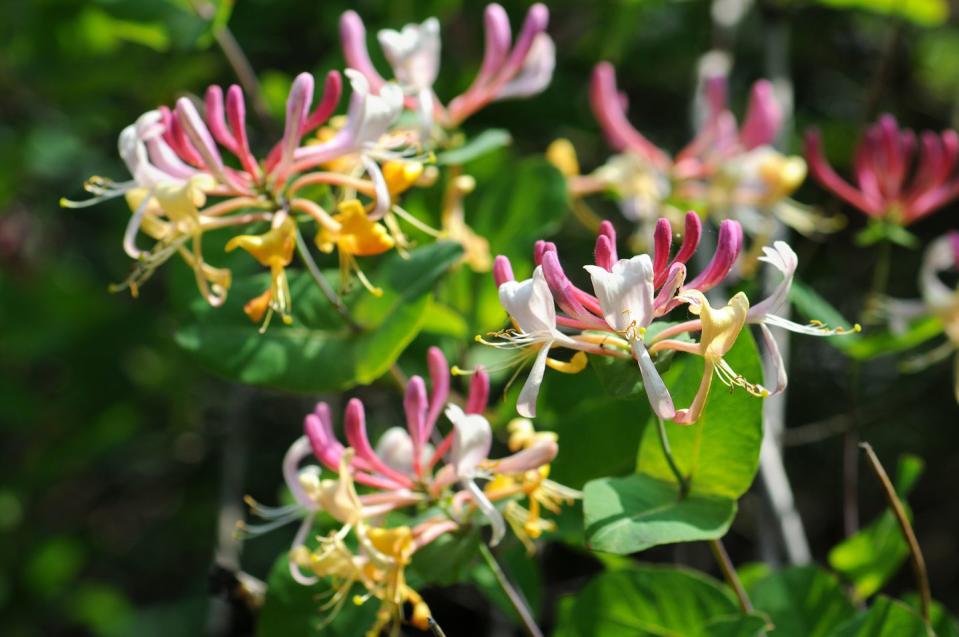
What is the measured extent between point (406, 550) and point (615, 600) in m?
0.25

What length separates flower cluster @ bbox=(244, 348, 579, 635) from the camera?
0.94m

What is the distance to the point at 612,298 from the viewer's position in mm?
773

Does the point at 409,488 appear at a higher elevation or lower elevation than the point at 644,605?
higher

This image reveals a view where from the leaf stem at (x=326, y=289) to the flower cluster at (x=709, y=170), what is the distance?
1.41 ft

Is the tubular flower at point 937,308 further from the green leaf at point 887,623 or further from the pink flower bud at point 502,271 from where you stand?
the pink flower bud at point 502,271

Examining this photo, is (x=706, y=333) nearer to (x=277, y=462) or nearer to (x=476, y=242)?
(x=476, y=242)

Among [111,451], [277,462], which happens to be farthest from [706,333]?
[111,451]

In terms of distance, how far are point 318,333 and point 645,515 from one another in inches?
16.2

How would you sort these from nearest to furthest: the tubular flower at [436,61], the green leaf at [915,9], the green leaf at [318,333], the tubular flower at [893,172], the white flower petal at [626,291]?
the white flower petal at [626,291], the green leaf at [318,333], the tubular flower at [436,61], the tubular flower at [893,172], the green leaf at [915,9]

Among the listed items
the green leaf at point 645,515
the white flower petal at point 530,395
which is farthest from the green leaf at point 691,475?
the white flower petal at point 530,395

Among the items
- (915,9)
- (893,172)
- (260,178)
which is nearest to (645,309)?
(260,178)

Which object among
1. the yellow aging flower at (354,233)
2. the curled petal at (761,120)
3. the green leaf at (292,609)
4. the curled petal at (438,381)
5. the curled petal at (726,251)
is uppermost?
the yellow aging flower at (354,233)

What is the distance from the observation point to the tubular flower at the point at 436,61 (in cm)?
120

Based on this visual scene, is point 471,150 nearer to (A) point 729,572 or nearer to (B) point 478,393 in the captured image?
(B) point 478,393
